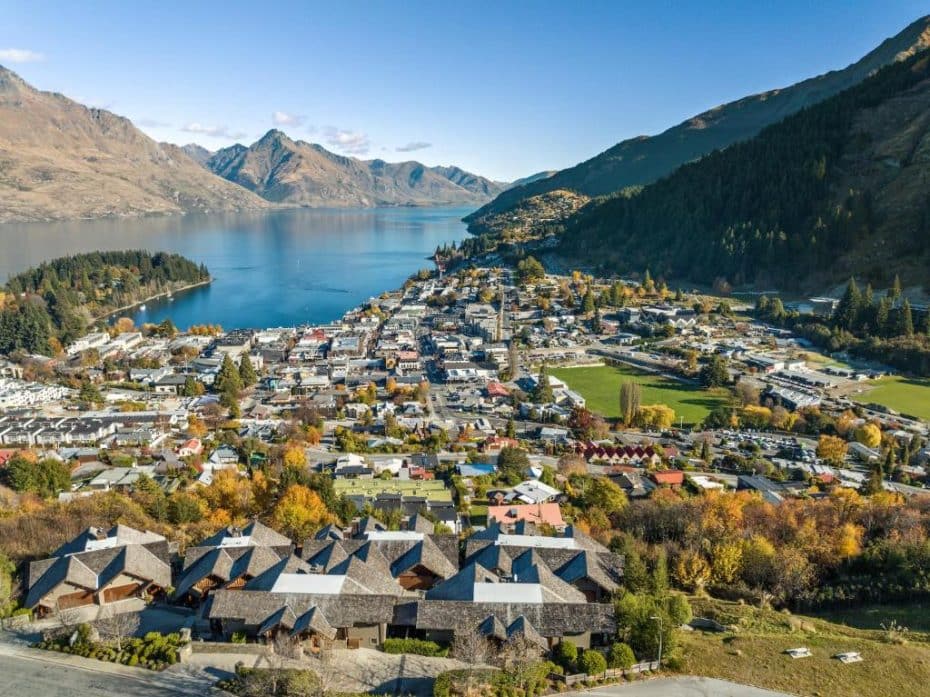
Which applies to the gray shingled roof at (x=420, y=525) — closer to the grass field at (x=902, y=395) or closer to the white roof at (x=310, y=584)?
the white roof at (x=310, y=584)

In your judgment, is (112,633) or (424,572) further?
(424,572)

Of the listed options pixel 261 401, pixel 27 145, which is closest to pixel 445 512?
pixel 261 401

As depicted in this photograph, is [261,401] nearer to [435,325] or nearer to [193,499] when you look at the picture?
[193,499]

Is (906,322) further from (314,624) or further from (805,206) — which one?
(314,624)

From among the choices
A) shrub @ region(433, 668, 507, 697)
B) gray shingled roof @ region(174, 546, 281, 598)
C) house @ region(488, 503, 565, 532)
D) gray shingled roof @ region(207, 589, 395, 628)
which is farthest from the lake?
shrub @ region(433, 668, 507, 697)

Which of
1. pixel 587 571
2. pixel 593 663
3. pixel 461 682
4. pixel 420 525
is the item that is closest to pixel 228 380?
pixel 420 525
